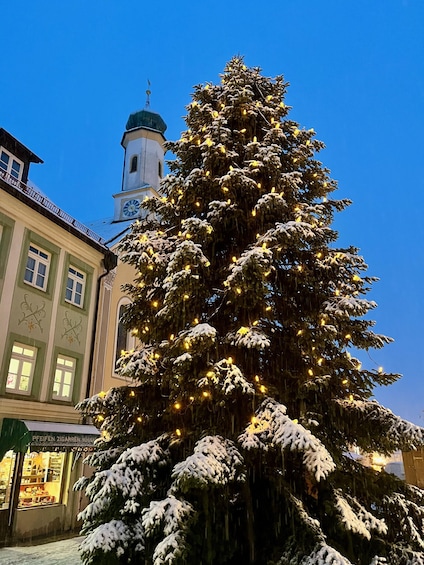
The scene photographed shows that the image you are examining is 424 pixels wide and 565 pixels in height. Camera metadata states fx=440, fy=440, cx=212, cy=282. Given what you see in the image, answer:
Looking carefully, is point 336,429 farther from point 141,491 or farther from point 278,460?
point 141,491

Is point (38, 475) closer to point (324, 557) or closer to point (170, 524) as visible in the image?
point (170, 524)

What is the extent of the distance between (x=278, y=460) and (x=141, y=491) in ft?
6.02

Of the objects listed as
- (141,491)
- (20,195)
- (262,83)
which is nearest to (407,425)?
(141,491)

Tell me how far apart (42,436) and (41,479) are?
1.92 meters

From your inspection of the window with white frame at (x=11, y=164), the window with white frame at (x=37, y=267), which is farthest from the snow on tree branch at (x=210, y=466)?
the window with white frame at (x=11, y=164)

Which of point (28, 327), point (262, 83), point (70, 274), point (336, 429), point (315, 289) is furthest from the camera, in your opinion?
point (70, 274)

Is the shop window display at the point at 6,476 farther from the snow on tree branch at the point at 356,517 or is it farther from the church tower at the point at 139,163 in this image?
the church tower at the point at 139,163

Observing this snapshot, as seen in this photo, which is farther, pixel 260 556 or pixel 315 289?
pixel 315 289

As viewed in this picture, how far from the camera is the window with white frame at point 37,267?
1308 cm

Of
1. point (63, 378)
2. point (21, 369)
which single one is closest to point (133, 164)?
point (63, 378)

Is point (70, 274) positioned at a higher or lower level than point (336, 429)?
higher

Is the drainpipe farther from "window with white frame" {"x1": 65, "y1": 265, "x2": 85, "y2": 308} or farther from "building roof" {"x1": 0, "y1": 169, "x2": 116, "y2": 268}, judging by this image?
Result: "window with white frame" {"x1": 65, "y1": 265, "x2": 85, "y2": 308}

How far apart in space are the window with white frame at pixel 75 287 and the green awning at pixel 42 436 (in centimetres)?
395

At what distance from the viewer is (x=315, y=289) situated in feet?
22.6
